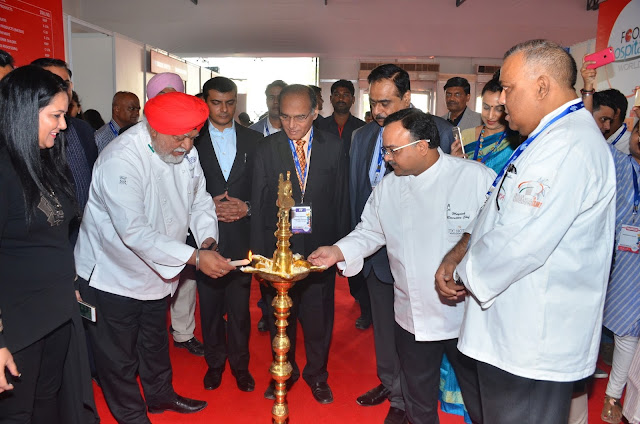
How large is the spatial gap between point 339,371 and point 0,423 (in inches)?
87.8

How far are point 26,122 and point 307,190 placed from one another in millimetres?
1566

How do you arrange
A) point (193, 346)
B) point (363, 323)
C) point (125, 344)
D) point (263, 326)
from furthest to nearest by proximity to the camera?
point (363, 323) < point (263, 326) < point (193, 346) < point (125, 344)

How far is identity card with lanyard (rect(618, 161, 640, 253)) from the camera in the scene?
2824mm

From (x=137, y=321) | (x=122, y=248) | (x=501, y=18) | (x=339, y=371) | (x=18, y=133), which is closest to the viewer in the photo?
(x=18, y=133)

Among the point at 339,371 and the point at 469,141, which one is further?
the point at 339,371

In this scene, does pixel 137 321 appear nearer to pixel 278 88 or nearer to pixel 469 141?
pixel 469 141

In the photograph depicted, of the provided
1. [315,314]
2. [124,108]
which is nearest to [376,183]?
[315,314]

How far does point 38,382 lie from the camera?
6.29ft

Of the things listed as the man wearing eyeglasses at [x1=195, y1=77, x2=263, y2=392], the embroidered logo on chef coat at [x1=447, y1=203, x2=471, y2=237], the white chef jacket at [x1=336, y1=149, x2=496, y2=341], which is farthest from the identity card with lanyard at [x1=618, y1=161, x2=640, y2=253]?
the man wearing eyeglasses at [x1=195, y1=77, x2=263, y2=392]

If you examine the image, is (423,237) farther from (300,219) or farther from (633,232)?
(633,232)

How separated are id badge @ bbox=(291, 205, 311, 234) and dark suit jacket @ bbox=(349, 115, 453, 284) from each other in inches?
15.3

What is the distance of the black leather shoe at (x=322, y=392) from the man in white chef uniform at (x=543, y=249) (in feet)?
5.13

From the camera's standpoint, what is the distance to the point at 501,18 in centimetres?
1202

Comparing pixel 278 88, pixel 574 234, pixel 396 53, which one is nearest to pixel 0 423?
pixel 574 234
